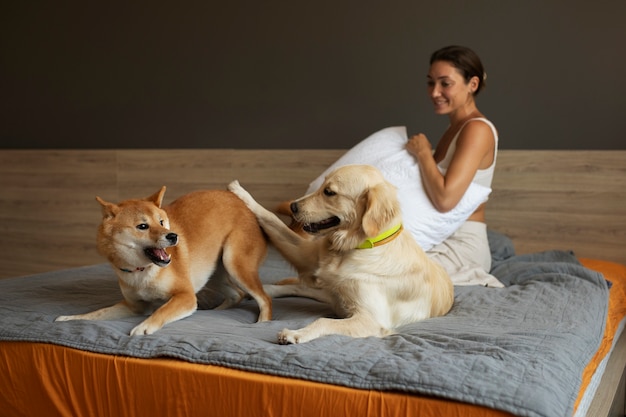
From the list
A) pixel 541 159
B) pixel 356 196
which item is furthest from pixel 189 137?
pixel 356 196

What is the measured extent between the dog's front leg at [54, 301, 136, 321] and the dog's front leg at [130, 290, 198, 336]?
182 mm

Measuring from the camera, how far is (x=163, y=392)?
1.74m

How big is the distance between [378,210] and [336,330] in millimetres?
376

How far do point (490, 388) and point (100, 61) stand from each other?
391 centimetres

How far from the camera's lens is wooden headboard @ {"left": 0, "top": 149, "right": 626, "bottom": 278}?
10.8ft

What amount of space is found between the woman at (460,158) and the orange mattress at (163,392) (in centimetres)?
81

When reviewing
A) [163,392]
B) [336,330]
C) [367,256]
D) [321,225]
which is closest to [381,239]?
[367,256]

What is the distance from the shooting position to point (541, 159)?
132 inches

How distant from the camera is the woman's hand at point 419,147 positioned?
2.88 m

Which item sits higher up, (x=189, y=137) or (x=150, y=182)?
(x=189, y=137)

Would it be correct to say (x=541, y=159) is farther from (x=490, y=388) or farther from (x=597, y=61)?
(x=490, y=388)

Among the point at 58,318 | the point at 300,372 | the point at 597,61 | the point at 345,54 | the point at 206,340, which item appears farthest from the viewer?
the point at 345,54

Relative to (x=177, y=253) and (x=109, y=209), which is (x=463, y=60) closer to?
(x=177, y=253)

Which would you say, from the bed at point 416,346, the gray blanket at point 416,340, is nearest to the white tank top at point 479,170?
the bed at point 416,346
